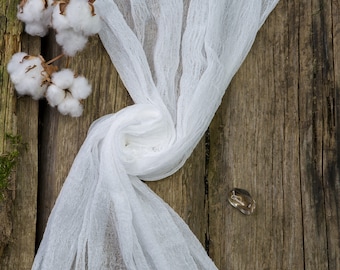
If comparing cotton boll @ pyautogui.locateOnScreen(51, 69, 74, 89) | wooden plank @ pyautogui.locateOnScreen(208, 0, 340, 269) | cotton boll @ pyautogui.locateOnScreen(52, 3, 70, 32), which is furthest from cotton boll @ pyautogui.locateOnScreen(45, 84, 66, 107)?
wooden plank @ pyautogui.locateOnScreen(208, 0, 340, 269)

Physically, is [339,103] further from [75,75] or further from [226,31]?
[75,75]

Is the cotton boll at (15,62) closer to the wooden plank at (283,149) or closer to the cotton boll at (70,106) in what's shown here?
the cotton boll at (70,106)

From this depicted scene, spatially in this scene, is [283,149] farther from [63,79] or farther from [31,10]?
[31,10]

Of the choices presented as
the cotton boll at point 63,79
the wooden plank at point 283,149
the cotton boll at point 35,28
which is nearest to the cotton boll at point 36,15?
the cotton boll at point 35,28

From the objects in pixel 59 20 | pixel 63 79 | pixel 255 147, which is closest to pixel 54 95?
pixel 63 79

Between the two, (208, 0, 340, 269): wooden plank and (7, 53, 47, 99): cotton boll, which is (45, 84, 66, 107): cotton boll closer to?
(7, 53, 47, 99): cotton boll

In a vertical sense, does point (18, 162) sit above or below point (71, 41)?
below
